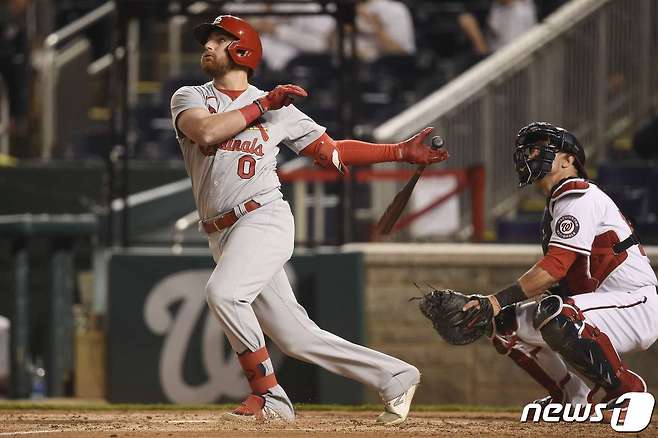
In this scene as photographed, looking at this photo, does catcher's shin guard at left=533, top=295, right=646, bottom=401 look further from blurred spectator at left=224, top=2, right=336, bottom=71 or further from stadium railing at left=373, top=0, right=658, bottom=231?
blurred spectator at left=224, top=2, right=336, bottom=71

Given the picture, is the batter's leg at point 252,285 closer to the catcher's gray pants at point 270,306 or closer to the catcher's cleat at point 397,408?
the catcher's gray pants at point 270,306

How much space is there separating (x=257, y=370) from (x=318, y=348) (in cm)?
28

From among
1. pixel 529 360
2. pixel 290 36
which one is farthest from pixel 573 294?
pixel 290 36

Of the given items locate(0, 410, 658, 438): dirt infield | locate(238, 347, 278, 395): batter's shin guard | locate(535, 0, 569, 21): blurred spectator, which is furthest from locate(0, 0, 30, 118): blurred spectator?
locate(238, 347, 278, 395): batter's shin guard

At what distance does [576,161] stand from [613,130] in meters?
4.78

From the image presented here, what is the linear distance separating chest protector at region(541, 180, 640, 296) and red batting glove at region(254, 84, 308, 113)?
122 cm

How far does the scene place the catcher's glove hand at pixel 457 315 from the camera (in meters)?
6.12

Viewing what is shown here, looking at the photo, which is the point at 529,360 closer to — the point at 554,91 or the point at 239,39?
the point at 239,39

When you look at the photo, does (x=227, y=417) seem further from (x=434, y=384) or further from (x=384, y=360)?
(x=434, y=384)

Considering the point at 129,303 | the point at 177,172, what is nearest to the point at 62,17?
the point at 177,172

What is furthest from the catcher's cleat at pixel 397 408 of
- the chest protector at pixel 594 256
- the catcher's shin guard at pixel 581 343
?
the chest protector at pixel 594 256

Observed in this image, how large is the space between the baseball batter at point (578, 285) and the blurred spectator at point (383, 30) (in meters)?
6.39

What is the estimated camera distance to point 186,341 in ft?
29.3

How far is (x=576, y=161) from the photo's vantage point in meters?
6.30
